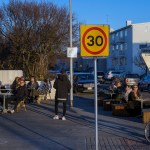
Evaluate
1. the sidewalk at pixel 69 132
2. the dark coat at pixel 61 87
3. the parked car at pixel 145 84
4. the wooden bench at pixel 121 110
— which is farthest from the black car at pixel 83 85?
the dark coat at pixel 61 87

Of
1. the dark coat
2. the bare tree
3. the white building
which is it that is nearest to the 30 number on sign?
the dark coat

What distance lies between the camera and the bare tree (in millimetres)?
35031

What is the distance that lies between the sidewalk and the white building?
6100 cm

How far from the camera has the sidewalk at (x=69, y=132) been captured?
1073 cm

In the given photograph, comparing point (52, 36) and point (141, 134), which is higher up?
point (52, 36)

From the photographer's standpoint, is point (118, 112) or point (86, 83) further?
point (86, 83)

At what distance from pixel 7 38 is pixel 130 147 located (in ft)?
87.4

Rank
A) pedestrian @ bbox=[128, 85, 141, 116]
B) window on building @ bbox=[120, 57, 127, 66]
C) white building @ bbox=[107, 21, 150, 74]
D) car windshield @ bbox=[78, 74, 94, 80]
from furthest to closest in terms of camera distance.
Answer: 1. window on building @ bbox=[120, 57, 127, 66]
2. white building @ bbox=[107, 21, 150, 74]
3. car windshield @ bbox=[78, 74, 94, 80]
4. pedestrian @ bbox=[128, 85, 141, 116]

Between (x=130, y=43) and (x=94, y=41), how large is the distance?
7327 cm

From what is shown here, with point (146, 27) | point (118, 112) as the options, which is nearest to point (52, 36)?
point (118, 112)

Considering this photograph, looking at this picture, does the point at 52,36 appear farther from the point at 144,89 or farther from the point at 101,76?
the point at 101,76

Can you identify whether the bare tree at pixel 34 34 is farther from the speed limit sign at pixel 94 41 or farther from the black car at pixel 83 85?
the speed limit sign at pixel 94 41

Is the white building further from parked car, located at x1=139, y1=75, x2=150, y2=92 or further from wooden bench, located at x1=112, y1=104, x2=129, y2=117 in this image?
wooden bench, located at x1=112, y1=104, x2=129, y2=117

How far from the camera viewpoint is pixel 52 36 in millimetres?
35188
